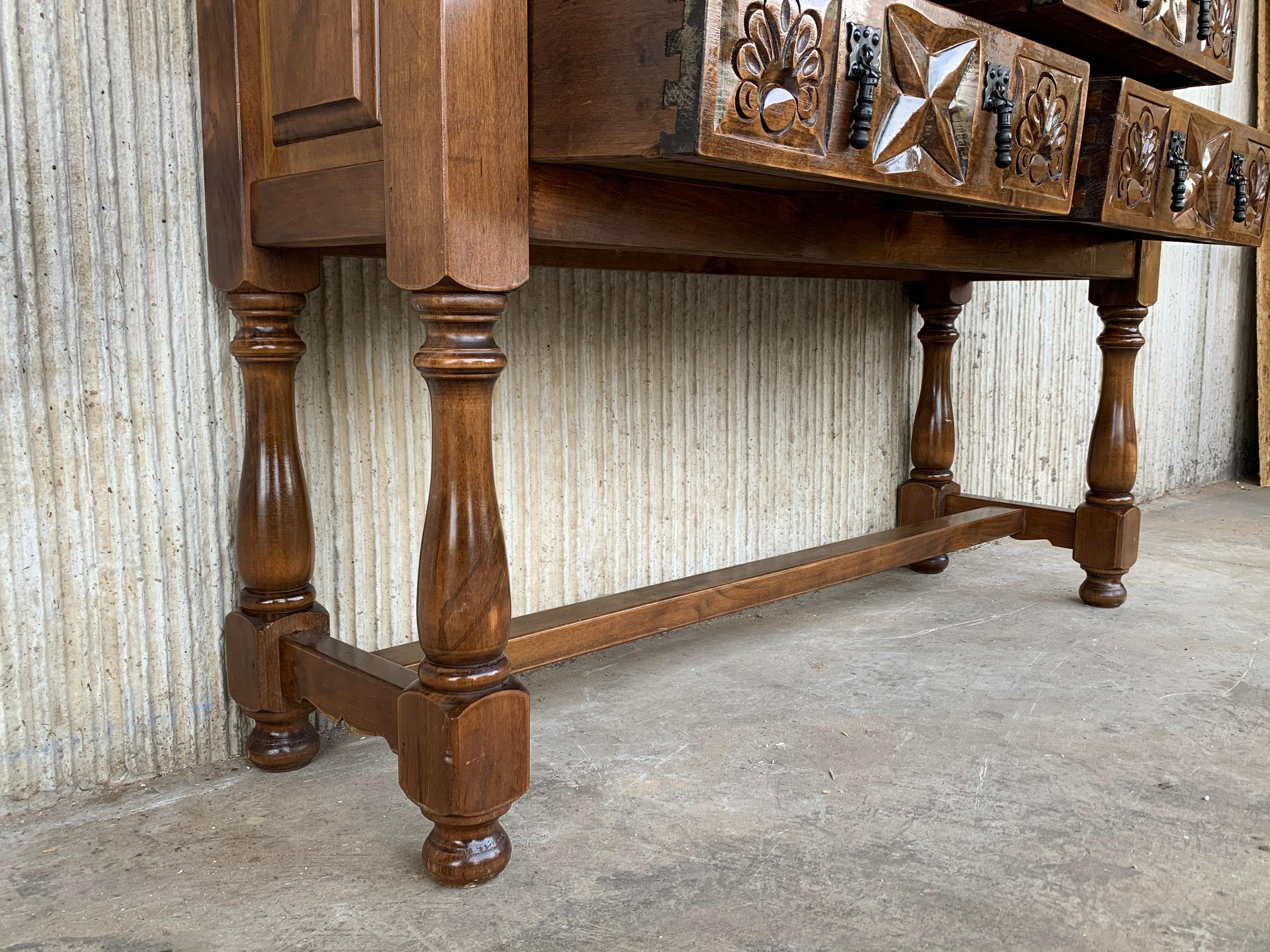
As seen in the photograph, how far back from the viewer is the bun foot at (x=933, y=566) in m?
3.16

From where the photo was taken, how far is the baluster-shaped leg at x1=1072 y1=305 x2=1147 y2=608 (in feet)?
9.05

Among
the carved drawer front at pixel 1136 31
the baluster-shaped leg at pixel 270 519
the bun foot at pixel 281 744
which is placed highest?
the carved drawer front at pixel 1136 31

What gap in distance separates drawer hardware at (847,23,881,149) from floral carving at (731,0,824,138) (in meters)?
0.05

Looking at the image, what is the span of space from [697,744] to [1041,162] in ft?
3.65

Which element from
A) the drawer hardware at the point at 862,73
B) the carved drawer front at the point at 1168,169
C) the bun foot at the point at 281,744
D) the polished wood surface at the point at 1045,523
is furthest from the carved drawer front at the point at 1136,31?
the bun foot at the point at 281,744

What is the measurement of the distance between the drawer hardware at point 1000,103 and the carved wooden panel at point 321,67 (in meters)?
0.83

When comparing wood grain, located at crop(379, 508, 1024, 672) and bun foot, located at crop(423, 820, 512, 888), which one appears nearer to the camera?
bun foot, located at crop(423, 820, 512, 888)

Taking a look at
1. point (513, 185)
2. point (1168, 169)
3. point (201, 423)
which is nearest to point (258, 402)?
point (201, 423)

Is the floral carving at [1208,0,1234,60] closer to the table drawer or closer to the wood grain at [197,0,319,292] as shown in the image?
the table drawer

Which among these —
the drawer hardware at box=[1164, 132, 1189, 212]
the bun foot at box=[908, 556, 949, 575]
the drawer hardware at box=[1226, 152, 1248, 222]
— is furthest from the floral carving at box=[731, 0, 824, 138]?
the bun foot at box=[908, 556, 949, 575]

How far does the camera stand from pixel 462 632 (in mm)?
1334

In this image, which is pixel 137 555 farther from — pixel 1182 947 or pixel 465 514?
pixel 1182 947

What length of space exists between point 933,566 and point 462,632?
214cm

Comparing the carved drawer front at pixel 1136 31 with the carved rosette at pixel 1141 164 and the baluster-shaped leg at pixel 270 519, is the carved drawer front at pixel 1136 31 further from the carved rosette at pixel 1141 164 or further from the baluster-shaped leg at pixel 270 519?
the baluster-shaped leg at pixel 270 519
